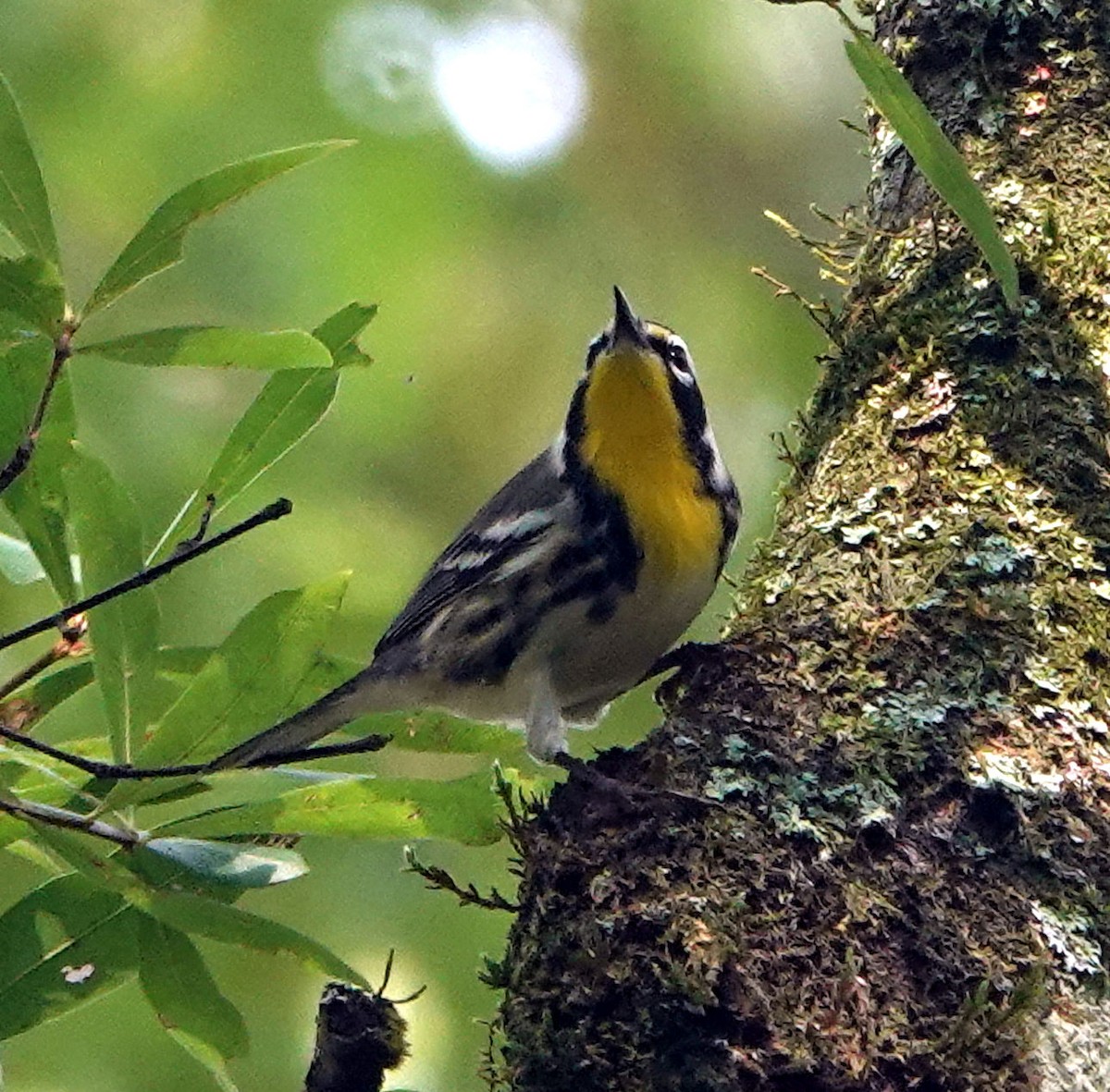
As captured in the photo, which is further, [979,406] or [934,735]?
[979,406]

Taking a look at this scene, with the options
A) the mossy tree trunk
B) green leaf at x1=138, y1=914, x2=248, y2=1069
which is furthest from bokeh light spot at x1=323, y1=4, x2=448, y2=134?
green leaf at x1=138, y1=914, x2=248, y2=1069

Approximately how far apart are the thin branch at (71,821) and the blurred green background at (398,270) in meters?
1.67

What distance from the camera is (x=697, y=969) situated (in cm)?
198

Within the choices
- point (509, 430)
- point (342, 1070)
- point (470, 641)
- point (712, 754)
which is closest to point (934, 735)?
point (712, 754)

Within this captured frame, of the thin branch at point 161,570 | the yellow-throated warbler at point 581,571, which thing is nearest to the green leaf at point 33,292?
the thin branch at point 161,570

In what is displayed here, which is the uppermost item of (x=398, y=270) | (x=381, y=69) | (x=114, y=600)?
(x=381, y=69)

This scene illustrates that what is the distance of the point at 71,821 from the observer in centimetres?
196

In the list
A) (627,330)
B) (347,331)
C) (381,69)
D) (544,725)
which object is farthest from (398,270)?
(347,331)

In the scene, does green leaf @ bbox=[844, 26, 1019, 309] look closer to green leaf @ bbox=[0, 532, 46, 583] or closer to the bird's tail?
green leaf @ bbox=[0, 532, 46, 583]

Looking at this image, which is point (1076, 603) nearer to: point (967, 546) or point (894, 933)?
point (967, 546)

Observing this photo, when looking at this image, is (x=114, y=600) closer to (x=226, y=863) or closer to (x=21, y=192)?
(x=226, y=863)

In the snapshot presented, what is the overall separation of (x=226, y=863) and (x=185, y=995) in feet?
0.68

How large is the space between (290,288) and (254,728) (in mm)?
2498

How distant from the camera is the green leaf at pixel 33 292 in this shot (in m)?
1.80
